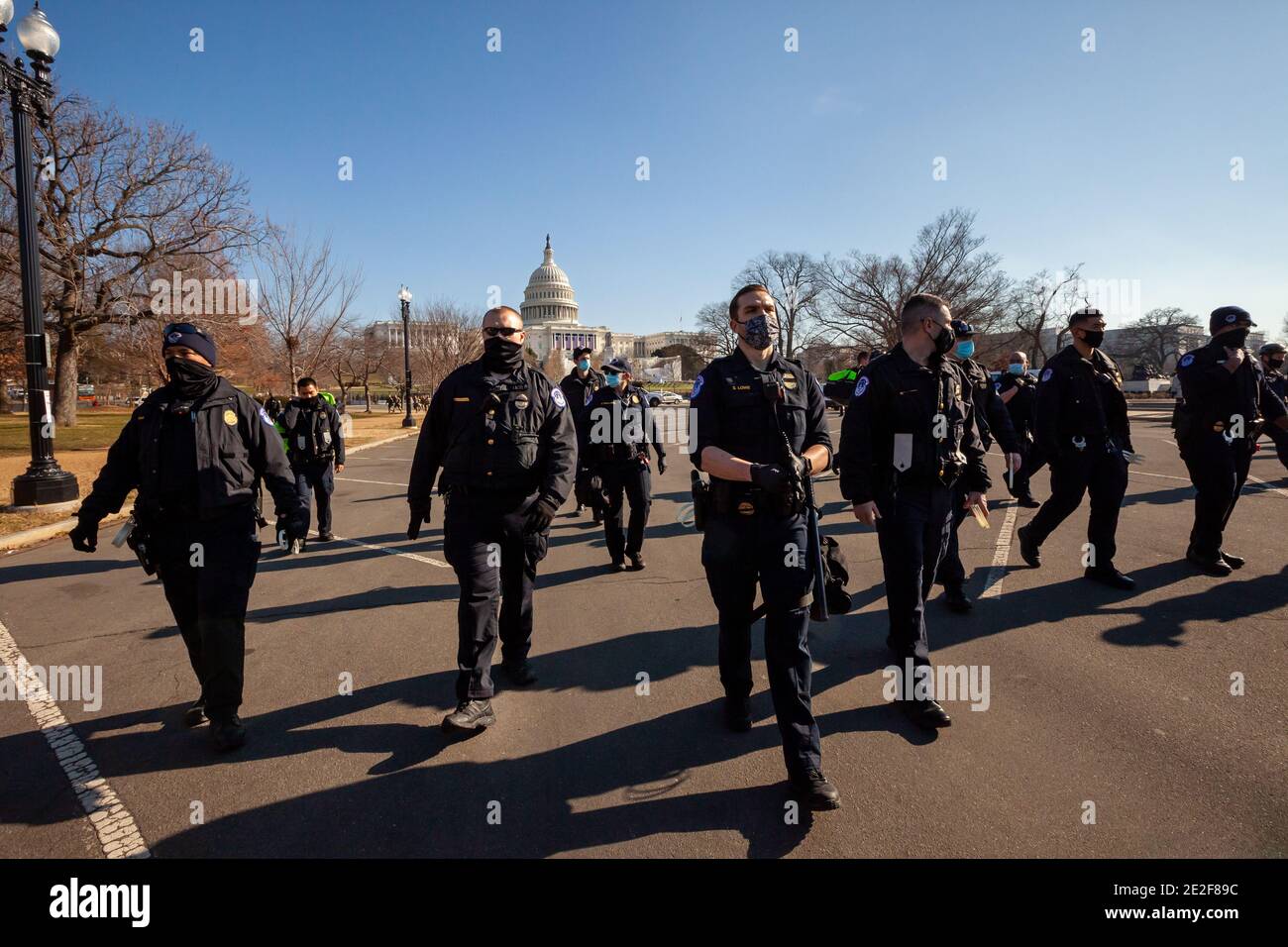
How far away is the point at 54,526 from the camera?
8.44 meters

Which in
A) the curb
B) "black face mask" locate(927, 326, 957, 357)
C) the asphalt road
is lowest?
the asphalt road

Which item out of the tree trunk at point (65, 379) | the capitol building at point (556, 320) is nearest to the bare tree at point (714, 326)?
the capitol building at point (556, 320)

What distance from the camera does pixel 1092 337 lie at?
552 centimetres

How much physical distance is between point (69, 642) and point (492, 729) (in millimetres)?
3664

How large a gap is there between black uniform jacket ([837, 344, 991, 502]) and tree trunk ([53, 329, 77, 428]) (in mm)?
26365

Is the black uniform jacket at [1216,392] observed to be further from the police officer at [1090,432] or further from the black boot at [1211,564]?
the black boot at [1211,564]

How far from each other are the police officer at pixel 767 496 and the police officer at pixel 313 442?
6005 millimetres

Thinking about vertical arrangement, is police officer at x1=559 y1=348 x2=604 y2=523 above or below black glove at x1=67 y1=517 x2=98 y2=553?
above

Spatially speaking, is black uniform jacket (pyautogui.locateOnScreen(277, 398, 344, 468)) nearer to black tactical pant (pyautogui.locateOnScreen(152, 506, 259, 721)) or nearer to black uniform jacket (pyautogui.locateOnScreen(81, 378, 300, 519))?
black uniform jacket (pyautogui.locateOnScreen(81, 378, 300, 519))

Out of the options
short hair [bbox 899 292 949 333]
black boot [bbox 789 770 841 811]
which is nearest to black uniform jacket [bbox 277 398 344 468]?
short hair [bbox 899 292 949 333]

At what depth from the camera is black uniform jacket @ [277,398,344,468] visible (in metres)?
7.55

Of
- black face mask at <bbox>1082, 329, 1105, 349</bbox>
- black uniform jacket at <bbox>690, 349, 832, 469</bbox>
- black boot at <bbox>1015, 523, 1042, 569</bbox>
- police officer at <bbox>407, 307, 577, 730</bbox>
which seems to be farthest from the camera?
black boot at <bbox>1015, 523, 1042, 569</bbox>
